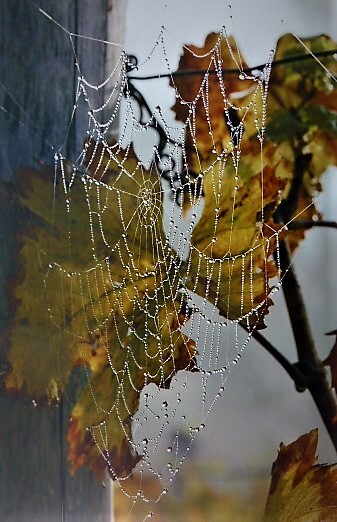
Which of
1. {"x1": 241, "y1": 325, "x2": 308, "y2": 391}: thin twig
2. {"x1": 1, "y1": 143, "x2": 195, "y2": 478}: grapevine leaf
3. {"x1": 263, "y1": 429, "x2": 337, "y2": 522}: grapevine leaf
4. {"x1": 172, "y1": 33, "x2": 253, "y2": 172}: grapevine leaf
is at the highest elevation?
{"x1": 172, "y1": 33, "x2": 253, "y2": 172}: grapevine leaf

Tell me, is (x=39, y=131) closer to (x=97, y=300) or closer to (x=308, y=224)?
(x=97, y=300)

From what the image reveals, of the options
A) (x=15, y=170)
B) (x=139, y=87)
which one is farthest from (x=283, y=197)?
(x=15, y=170)

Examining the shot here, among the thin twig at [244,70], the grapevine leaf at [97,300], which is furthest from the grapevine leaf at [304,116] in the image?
the grapevine leaf at [97,300]

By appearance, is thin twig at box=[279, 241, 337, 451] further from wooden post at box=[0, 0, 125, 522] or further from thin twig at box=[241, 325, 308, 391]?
wooden post at box=[0, 0, 125, 522]

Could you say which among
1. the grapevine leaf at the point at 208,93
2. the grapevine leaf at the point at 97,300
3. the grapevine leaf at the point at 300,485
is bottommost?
the grapevine leaf at the point at 300,485

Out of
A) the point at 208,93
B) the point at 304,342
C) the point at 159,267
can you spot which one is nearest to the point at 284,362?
the point at 304,342

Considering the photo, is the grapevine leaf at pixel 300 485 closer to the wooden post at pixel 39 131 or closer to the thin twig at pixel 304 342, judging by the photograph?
the thin twig at pixel 304 342

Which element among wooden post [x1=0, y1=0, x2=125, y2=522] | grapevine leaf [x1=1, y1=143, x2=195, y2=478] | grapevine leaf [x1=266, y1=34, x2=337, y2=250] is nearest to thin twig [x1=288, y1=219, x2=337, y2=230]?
grapevine leaf [x1=266, y1=34, x2=337, y2=250]
